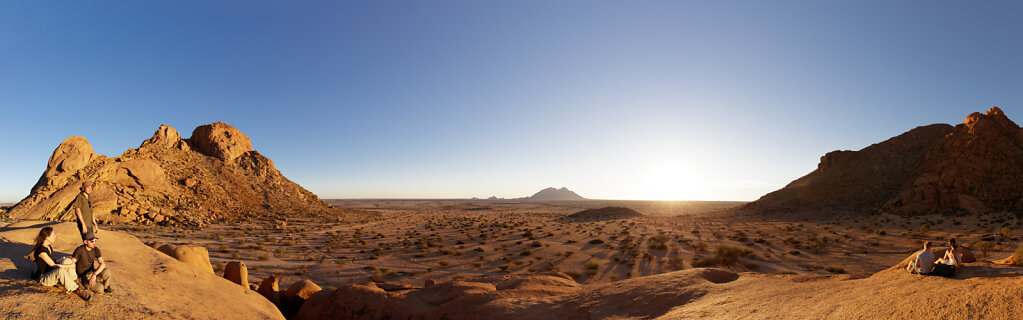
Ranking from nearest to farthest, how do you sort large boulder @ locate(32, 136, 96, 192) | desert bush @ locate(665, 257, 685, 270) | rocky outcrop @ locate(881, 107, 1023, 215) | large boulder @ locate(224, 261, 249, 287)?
large boulder @ locate(224, 261, 249, 287), desert bush @ locate(665, 257, 685, 270), large boulder @ locate(32, 136, 96, 192), rocky outcrop @ locate(881, 107, 1023, 215)

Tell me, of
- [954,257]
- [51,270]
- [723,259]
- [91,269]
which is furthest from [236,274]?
[723,259]

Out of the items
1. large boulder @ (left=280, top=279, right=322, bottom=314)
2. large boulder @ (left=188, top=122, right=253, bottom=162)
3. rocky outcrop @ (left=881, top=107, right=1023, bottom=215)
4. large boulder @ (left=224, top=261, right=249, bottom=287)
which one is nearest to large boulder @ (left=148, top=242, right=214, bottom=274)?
large boulder @ (left=224, top=261, right=249, bottom=287)

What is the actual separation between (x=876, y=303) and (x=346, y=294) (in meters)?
11.5

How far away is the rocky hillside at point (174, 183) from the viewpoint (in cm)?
3089

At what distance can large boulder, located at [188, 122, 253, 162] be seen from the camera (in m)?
52.6

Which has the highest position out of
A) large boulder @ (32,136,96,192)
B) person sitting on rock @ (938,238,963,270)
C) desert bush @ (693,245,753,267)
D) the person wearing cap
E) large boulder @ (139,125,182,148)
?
large boulder @ (139,125,182,148)

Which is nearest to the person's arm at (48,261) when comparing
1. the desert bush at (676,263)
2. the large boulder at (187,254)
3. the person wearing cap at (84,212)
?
the person wearing cap at (84,212)

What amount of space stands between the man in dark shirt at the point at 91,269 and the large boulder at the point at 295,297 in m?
5.36

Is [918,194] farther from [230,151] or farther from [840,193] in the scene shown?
[230,151]

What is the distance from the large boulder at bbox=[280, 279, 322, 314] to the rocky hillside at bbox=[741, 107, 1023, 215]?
51195 millimetres

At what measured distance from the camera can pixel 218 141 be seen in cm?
5312

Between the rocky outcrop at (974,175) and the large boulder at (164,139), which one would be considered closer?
the rocky outcrop at (974,175)

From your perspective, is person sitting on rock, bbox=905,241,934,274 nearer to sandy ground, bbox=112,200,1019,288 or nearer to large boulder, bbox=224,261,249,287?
sandy ground, bbox=112,200,1019,288

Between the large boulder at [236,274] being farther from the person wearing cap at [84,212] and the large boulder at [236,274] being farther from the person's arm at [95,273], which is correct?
the person's arm at [95,273]
